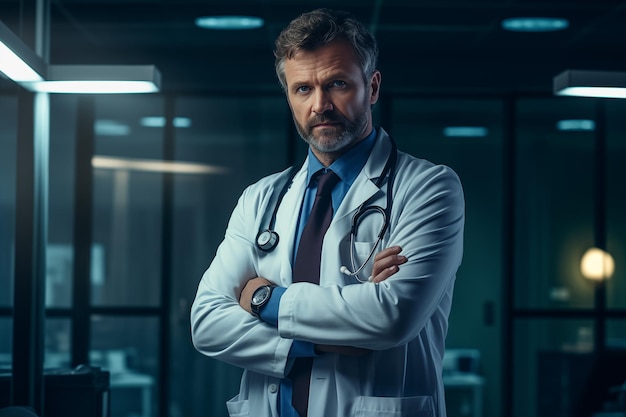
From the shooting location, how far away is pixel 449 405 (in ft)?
21.1

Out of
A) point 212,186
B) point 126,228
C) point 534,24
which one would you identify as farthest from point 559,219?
point 126,228

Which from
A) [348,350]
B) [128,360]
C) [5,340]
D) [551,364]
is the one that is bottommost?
[128,360]

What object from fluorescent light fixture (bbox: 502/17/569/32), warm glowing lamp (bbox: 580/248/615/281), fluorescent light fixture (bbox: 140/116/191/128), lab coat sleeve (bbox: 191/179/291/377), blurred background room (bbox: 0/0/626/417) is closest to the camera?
lab coat sleeve (bbox: 191/179/291/377)

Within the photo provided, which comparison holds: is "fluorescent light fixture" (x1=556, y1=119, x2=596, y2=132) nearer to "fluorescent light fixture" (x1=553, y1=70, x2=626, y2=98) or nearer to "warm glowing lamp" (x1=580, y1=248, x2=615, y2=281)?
"warm glowing lamp" (x1=580, y1=248, x2=615, y2=281)

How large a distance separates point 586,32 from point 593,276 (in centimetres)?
164

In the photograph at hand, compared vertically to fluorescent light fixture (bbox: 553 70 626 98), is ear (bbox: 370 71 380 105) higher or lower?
lower

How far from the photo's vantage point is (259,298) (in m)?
1.71

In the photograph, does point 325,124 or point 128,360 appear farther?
point 128,360

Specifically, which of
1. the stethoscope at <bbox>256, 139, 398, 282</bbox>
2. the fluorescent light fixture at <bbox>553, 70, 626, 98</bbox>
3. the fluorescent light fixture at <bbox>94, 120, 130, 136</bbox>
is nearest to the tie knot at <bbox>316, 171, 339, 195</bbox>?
the stethoscope at <bbox>256, 139, 398, 282</bbox>

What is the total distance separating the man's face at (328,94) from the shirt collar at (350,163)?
82 mm

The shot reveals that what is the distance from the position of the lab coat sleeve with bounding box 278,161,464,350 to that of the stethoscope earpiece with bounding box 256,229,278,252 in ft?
0.51

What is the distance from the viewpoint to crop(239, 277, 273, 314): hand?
1.76m

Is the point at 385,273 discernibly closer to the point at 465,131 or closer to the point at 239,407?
the point at 239,407

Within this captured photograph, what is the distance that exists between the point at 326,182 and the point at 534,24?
10.2 feet
